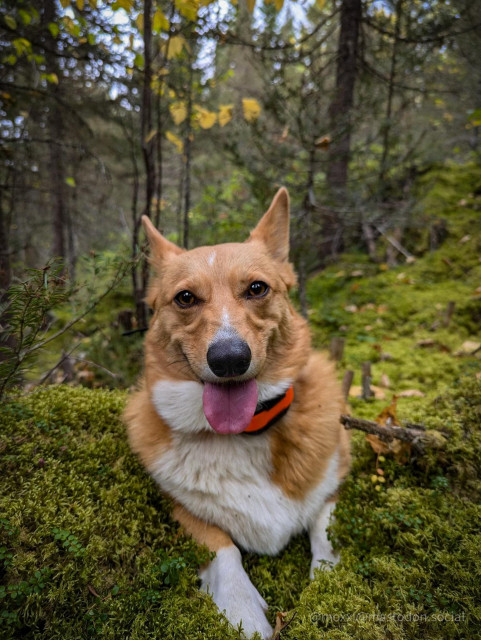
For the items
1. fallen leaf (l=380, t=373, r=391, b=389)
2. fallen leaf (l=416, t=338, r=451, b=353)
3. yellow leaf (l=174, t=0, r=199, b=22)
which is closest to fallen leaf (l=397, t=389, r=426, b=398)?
fallen leaf (l=380, t=373, r=391, b=389)

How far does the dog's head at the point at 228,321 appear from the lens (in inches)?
74.1

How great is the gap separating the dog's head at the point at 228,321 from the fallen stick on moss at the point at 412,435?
2.20 feet

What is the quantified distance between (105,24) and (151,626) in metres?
5.70

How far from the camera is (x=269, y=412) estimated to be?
7.18ft

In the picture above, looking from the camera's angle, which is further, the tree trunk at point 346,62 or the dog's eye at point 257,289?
the tree trunk at point 346,62

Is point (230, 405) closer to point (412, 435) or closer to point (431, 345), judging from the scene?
point (412, 435)

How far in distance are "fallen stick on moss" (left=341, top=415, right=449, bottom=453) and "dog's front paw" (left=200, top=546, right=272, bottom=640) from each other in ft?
3.80

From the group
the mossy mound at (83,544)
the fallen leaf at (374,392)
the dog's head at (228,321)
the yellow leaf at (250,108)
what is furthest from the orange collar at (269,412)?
the yellow leaf at (250,108)

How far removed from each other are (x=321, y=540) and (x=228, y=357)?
1361mm

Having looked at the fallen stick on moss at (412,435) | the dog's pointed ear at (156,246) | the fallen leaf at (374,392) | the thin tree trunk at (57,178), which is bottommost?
the fallen leaf at (374,392)

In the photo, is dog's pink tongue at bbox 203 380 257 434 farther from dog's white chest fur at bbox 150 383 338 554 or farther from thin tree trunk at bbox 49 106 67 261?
thin tree trunk at bbox 49 106 67 261

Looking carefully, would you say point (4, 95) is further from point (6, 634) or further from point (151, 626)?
point (151, 626)

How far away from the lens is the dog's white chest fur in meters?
2.03

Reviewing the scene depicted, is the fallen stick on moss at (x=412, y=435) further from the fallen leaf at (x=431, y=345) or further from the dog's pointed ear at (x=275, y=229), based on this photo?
the fallen leaf at (x=431, y=345)
